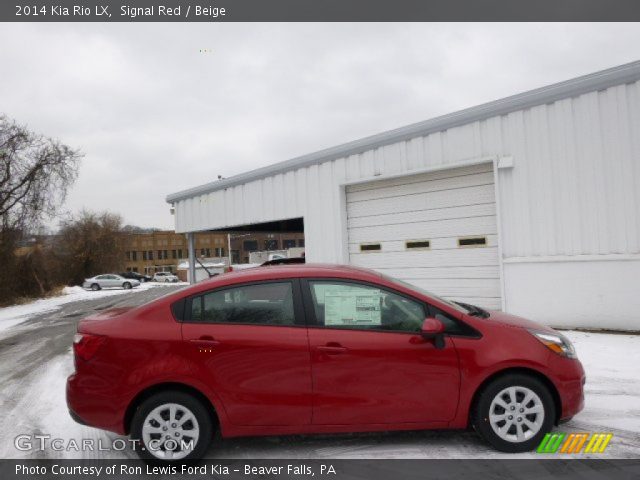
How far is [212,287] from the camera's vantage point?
4.18 metres

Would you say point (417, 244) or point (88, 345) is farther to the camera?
point (417, 244)

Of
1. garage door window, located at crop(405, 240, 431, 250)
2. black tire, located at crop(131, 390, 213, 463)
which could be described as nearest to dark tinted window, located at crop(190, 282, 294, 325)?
black tire, located at crop(131, 390, 213, 463)

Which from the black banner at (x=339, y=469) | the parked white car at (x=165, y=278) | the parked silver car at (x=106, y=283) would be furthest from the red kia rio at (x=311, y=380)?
the parked white car at (x=165, y=278)

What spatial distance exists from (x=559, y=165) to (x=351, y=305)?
19.5 feet

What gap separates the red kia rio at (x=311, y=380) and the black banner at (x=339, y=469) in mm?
159

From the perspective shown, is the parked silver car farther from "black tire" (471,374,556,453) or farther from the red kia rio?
"black tire" (471,374,556,453)

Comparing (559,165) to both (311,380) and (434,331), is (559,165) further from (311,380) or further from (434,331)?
(311,380)

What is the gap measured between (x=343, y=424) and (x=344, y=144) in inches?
310

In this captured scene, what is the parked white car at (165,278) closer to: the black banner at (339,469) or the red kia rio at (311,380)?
the black banner at (339,469)

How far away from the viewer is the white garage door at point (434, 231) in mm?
9352

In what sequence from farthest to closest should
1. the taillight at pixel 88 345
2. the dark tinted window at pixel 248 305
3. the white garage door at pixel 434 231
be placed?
the white garage door at pixel 434 231
the dark tinted window at pixel 248 305
the taillight at pixel 88 345

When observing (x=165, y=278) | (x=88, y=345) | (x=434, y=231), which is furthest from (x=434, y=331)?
(x=165, y=278)

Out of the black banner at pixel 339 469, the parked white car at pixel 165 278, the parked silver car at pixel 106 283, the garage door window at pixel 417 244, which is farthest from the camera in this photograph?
the parked white car at pixel 165 278

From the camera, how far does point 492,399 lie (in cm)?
394
